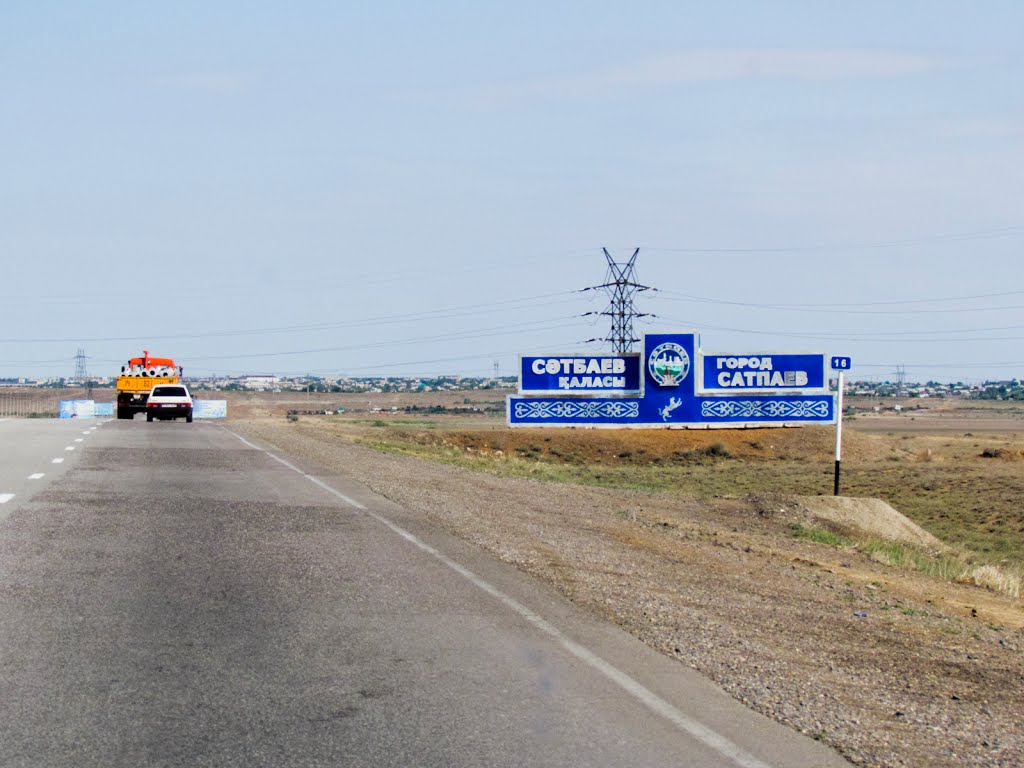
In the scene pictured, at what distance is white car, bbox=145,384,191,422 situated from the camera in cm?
5406

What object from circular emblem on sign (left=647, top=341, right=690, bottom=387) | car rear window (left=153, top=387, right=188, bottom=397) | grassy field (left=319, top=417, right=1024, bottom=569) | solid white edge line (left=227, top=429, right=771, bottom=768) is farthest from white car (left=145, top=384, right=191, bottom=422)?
solid white edge line (left=227, top=429, right=771, bottom=768)

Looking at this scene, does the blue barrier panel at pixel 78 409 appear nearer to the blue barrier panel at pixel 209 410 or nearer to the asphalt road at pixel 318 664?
the blue barrier panel at pixel 209 410

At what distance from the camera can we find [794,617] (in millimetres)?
11266

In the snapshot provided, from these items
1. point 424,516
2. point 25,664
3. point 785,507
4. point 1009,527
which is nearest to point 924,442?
point 1009,527

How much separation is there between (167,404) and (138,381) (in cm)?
675

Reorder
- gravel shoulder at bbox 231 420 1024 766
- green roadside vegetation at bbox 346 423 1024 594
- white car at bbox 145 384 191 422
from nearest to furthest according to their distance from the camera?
gravel shoulder at bbox 231 420 1024 766
green roadside vegetation at bbox 346 423 1024 594
white car at bbox 145 384 191 422

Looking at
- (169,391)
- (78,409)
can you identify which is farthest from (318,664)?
(78,409)

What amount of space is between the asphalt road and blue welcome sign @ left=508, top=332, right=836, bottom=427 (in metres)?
40.9

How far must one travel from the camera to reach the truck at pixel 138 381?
59750 millimetres

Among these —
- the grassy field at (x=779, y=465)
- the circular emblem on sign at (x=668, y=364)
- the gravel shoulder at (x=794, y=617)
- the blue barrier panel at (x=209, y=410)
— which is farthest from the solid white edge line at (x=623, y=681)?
the blue barrier panel at (x=209, y=410)

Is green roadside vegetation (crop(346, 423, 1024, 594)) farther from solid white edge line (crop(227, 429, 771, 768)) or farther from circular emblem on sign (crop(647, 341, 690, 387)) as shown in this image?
solid white edge line (crop(227, 429, 771, 768))

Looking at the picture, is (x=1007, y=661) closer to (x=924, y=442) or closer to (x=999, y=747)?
(x=999, y=747)

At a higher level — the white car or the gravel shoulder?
the white car

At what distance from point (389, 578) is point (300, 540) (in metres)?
2.88
